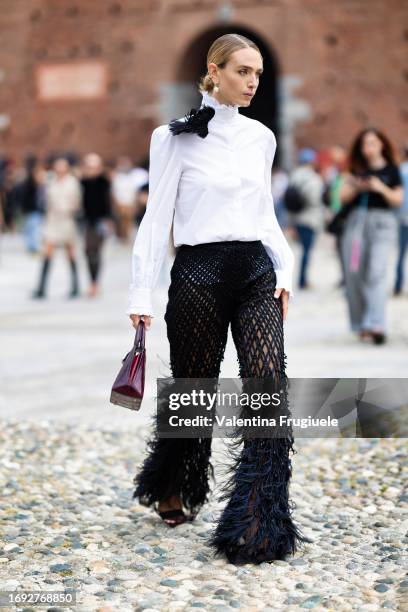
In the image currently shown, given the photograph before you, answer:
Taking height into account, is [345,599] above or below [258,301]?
below

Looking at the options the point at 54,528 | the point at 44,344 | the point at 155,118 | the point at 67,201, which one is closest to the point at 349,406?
the point at 54,528

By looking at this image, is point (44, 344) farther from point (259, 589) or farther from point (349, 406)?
point (259, 589)

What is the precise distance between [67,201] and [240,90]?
30.1ft

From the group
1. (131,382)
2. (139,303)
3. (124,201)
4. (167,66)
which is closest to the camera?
(131,382)

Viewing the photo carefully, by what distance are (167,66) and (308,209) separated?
10.6 meters

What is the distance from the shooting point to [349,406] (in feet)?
16.7

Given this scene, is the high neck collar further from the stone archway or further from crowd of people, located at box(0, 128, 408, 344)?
the stone archway

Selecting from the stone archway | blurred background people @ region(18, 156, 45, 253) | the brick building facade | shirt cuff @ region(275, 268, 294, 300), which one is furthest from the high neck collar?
the stone archway

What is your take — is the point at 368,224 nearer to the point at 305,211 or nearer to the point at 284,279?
the point at 305,211

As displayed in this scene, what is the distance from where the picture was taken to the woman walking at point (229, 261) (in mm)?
3916

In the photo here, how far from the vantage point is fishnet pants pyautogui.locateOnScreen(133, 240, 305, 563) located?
3902mm

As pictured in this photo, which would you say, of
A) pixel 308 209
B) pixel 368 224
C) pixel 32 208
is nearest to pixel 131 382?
pixel 368 224

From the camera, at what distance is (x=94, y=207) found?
42.1 ft

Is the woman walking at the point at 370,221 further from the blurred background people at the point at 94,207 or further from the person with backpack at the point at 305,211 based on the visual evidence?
the blurred background people at the point at 94,207
